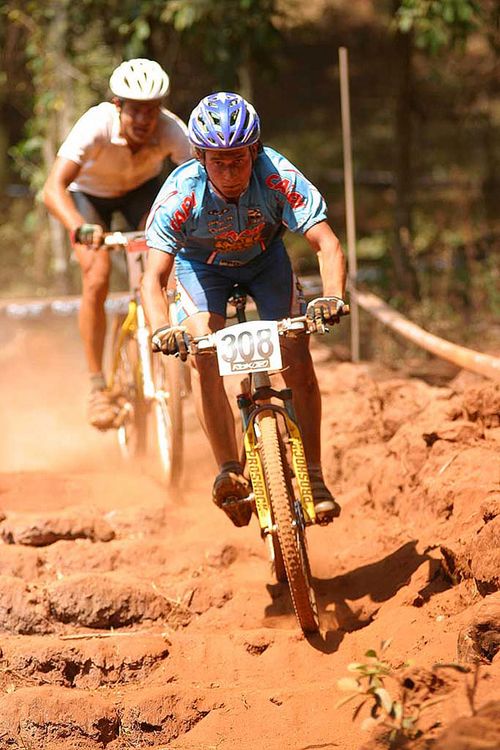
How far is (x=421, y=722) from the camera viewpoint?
3168 millimetres

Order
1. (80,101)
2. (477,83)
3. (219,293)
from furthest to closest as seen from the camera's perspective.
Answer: (477,83), (80,101), (219,293)

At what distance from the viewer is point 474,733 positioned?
9.33 ft

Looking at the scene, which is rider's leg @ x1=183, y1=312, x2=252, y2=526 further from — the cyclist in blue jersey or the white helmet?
the white helmet

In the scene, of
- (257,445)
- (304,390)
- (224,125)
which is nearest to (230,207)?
(224,125)

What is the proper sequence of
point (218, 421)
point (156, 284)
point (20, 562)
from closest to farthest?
point (156, 284) → point (218, 421) → point (20, 562)

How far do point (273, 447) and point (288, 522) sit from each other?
324mm

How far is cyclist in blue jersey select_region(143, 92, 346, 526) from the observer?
495cm

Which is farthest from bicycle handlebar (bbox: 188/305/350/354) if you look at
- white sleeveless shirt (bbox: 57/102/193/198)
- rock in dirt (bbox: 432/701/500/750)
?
white sleeveless shirt (bbox: 57/102/193/198)

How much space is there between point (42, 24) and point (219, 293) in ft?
30.6

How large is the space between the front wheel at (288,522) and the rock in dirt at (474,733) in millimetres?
1756

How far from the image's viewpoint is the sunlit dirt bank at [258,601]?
388cm

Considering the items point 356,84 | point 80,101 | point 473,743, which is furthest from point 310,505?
point 356,84

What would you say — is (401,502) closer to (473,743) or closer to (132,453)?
(132,453)

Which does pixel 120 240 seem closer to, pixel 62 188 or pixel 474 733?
pixel 62 188
